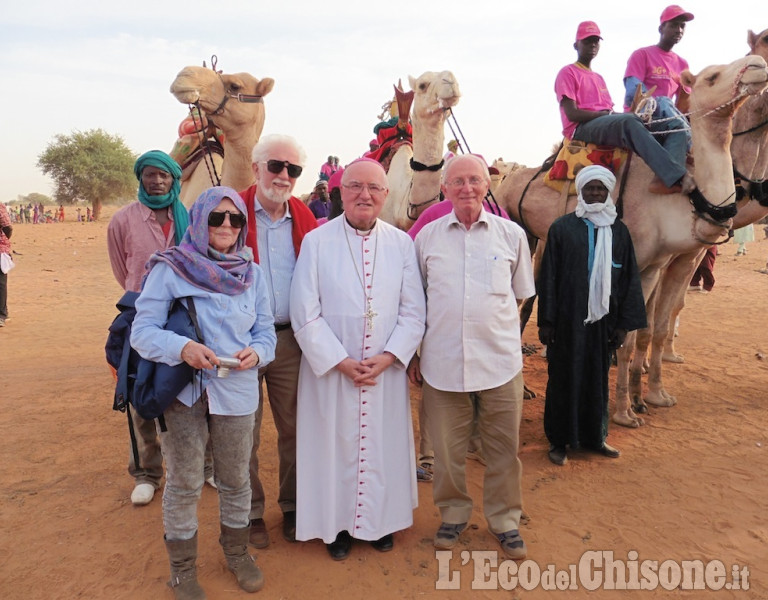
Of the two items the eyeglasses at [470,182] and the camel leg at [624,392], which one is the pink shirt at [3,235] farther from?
the camel leg at [624,392]

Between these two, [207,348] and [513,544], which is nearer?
[207,348]

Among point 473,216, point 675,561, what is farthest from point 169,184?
point 675,561

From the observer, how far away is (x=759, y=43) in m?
5.45

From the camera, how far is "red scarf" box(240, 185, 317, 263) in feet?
10.5

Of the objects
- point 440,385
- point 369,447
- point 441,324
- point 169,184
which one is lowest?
point 369,447

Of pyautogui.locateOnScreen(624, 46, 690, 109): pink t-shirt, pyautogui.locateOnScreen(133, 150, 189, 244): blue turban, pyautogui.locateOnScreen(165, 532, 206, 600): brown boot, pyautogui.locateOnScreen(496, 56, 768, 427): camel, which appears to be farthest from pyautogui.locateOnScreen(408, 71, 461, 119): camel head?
pyautogui.locateOnScreen(165, 532, 206, 600): brown boot

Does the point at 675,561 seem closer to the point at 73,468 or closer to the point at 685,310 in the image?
the point at 73,468

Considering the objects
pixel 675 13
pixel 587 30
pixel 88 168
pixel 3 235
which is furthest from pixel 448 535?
pixel 88 168

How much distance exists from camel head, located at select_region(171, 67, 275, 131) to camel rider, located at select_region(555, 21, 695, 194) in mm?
3199

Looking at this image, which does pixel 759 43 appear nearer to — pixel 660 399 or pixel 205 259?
pixel 660 399

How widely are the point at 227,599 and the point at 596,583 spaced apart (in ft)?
6.77

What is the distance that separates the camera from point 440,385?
3281 millimetres

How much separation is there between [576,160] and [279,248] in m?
3.82

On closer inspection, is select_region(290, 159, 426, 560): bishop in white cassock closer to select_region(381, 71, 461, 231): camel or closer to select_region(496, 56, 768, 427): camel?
select_region(381, 71, 461, 231): camel
